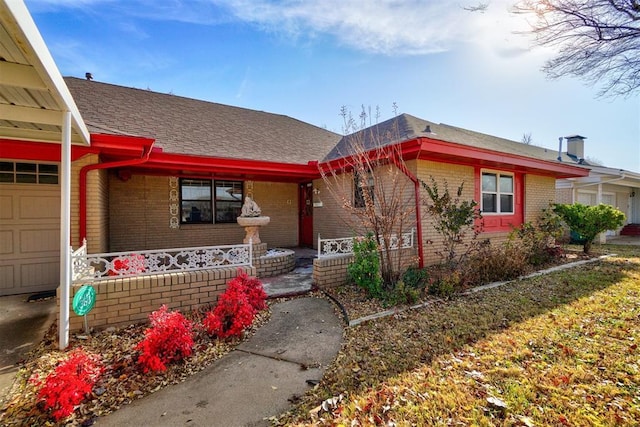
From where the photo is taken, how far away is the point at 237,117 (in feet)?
35.6

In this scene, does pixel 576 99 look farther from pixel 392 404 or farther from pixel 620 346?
pixel 392 404

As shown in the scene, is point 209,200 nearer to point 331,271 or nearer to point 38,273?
point 38,273

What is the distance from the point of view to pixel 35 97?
10.3 ft

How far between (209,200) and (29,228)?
4117 mm

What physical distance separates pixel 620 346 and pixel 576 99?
26.0 feet

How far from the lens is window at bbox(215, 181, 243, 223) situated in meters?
9.04

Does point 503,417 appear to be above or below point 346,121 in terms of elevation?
below

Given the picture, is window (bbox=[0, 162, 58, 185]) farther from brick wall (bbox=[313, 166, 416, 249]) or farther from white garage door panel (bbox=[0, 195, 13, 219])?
brick wall (bbox=[313, 166, 416, 249])

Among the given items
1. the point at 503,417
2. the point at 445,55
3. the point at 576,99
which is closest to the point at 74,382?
the point at 503,417

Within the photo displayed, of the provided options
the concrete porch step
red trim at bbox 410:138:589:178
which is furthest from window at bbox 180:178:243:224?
the concrete porch step

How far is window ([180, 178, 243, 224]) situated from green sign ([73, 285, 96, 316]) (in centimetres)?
518

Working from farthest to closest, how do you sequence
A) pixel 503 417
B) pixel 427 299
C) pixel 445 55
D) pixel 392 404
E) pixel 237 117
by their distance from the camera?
1. pixel 237 117
2. pixel 445 55
3. pixel 427 299
4. pixel 392 404
5. pixel 503 417

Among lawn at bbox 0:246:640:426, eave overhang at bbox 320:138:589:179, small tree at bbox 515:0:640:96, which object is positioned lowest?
lawn at bbox 0:246:640:426

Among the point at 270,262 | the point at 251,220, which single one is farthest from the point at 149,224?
the point at 270,262
